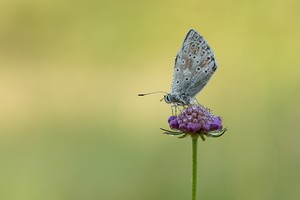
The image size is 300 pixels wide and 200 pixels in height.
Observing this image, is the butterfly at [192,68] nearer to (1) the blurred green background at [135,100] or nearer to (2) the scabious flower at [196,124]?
(2) the scabious flower at [196,124]

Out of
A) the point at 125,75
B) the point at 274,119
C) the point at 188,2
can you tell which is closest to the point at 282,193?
the point at 274,119

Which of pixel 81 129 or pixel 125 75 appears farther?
pixel 125 75

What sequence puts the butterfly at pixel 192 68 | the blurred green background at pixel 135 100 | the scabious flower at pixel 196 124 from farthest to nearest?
the blurred green background at pixel 135 100 → the butterfly at pixel 192 68 → the scabious flower at pixel 196 124

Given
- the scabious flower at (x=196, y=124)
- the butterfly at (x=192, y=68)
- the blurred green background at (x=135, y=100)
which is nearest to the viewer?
the scabious flower at (x=196, y=124)

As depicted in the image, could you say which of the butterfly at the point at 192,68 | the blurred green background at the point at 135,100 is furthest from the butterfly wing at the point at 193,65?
the blurred green background at the point at 135,100

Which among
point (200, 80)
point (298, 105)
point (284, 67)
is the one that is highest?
point (284, 67)

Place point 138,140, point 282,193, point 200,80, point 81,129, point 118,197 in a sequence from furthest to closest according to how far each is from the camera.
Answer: point 81,129, point 138,140, point 118,197, point 282,193, point 200,80

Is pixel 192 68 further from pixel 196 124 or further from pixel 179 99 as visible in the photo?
pixel 196 124

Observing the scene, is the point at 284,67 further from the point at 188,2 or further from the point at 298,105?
the point at 188,2

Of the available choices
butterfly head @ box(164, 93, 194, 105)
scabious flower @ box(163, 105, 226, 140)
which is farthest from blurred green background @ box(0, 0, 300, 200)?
scabious flower @ box(163, 105, 226, 140)
